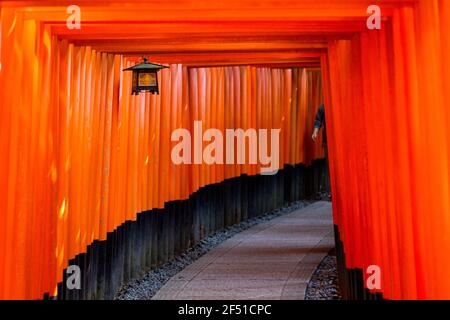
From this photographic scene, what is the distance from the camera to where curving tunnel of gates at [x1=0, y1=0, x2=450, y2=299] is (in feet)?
10.9

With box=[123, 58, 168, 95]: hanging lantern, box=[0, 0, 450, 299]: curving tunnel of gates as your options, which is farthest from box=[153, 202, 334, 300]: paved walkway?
box=[123, 58, 168, 95]: hanging lantern

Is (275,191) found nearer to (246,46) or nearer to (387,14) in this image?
(246,46)

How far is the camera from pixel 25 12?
11.5ft

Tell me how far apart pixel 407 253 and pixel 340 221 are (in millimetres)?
2477

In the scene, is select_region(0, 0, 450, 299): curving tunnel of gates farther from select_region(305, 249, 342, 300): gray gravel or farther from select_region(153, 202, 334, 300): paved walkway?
select_region(153, 202, 334, 300): paved walkway

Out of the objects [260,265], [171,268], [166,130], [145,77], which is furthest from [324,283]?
[145,77]

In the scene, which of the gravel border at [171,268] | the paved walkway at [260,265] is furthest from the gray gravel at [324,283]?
the gravel border at [171,268]

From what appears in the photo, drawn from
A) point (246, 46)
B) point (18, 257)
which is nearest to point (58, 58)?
point (18, 257)

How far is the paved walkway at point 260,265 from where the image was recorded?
254 inches

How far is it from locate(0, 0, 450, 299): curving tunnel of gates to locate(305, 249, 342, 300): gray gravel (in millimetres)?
275

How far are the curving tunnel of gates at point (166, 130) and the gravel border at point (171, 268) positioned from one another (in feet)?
0.58

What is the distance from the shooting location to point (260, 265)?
777 centimetres

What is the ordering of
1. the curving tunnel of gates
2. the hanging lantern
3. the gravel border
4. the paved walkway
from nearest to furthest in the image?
the curving tunnel of gates, the hanging lantern, the paved walkway, the gravel border

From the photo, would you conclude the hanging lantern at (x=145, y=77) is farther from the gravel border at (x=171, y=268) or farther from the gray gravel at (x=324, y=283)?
the gray gravel at (x=324, y=283)
